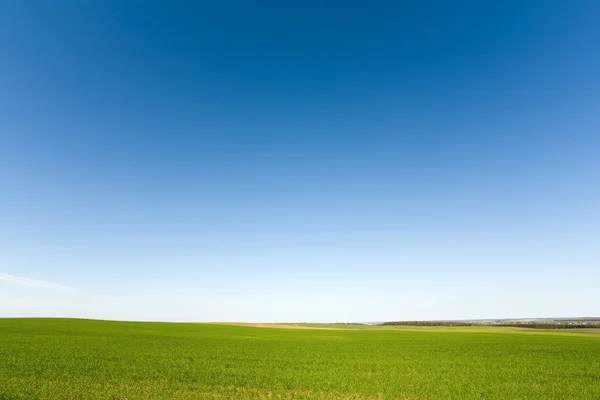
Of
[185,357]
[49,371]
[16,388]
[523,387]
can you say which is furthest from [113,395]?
[523,387]

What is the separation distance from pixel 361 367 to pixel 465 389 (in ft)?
28.5

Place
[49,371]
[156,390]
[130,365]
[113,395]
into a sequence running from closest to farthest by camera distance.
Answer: [113,395]
[156,390]
[49,371]
[130,365]

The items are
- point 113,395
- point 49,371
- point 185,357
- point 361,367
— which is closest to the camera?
point 113,395

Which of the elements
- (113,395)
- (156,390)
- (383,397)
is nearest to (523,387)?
(383,397)

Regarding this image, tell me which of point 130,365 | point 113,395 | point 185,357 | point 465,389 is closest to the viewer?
point 113,395

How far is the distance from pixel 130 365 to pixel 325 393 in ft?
50.6

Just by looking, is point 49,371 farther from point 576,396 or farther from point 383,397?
point 576,396

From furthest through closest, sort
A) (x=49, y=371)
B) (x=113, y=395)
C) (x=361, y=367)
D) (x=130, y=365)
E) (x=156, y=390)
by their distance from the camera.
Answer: (x=361, y=367)
(x=130, y=365)
(x=49, y=371)
(x=156, y=390)
(x=113, y=395)

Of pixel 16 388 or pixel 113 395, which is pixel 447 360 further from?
pixel 16 388

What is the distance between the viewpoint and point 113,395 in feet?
60.3

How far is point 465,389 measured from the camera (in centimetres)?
2139

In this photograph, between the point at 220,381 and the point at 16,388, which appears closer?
the point at 16,388

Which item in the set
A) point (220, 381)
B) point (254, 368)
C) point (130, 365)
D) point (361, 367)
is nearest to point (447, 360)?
point (361, 367)

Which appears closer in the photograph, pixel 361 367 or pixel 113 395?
pixel 113 395
